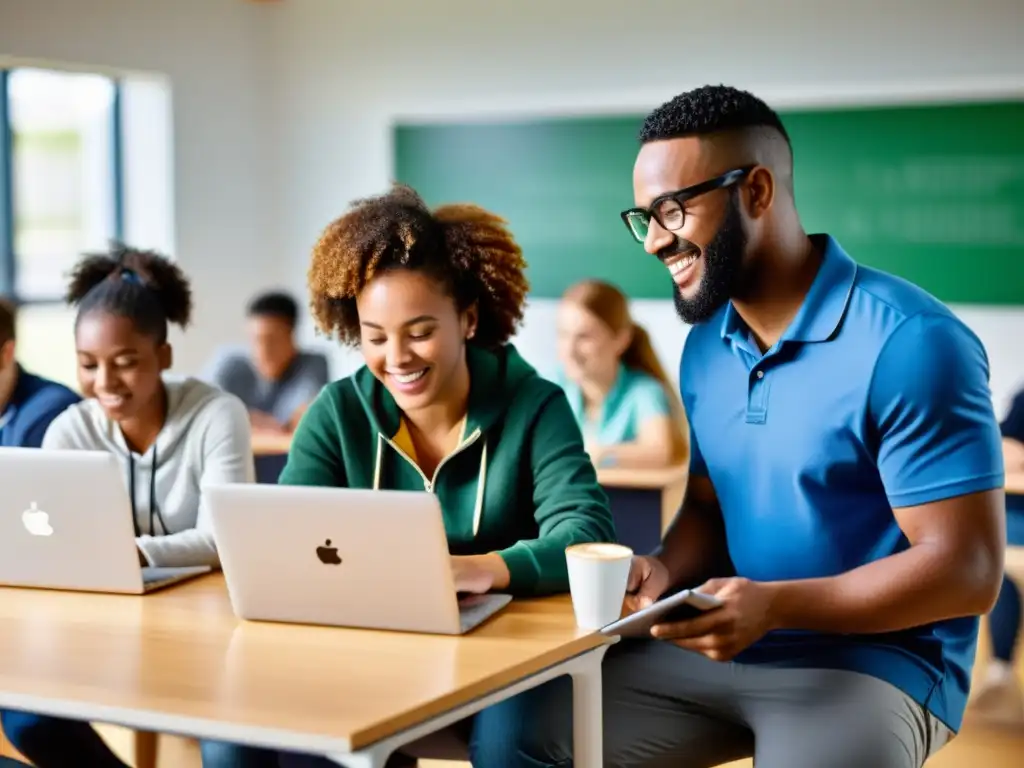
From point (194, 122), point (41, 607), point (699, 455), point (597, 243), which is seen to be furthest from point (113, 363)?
point (194, 122)

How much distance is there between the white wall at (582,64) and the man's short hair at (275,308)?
1107mm

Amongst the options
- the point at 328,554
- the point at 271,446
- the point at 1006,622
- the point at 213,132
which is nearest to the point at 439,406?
the point at 328,554

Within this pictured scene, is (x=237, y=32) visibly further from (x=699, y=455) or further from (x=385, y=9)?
(x=699, y=455)

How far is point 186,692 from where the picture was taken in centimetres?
154

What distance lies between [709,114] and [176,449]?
1.12 m

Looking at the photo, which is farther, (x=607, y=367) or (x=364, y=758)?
(x=607, y=367)

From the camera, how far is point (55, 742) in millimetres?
2389

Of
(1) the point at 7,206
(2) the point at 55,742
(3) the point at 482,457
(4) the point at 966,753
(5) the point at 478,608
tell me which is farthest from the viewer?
(1) the point at 7,206

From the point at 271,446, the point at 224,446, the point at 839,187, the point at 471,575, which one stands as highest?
the point at 839,187

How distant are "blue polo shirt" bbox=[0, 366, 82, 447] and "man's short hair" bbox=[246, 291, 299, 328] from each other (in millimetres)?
2650

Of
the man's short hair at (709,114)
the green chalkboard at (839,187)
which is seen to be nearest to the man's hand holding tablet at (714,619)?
the man's short hair at (709,114)

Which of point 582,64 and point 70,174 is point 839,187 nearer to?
point 582,64

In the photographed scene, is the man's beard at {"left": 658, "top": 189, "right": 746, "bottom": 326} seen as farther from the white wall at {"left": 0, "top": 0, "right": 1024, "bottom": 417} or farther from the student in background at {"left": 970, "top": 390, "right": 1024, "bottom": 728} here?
the white wall at {"left": 0, "top": 0, "right": 1024, "bottom": 417}

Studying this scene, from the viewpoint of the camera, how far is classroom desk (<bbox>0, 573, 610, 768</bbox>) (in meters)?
1.44
